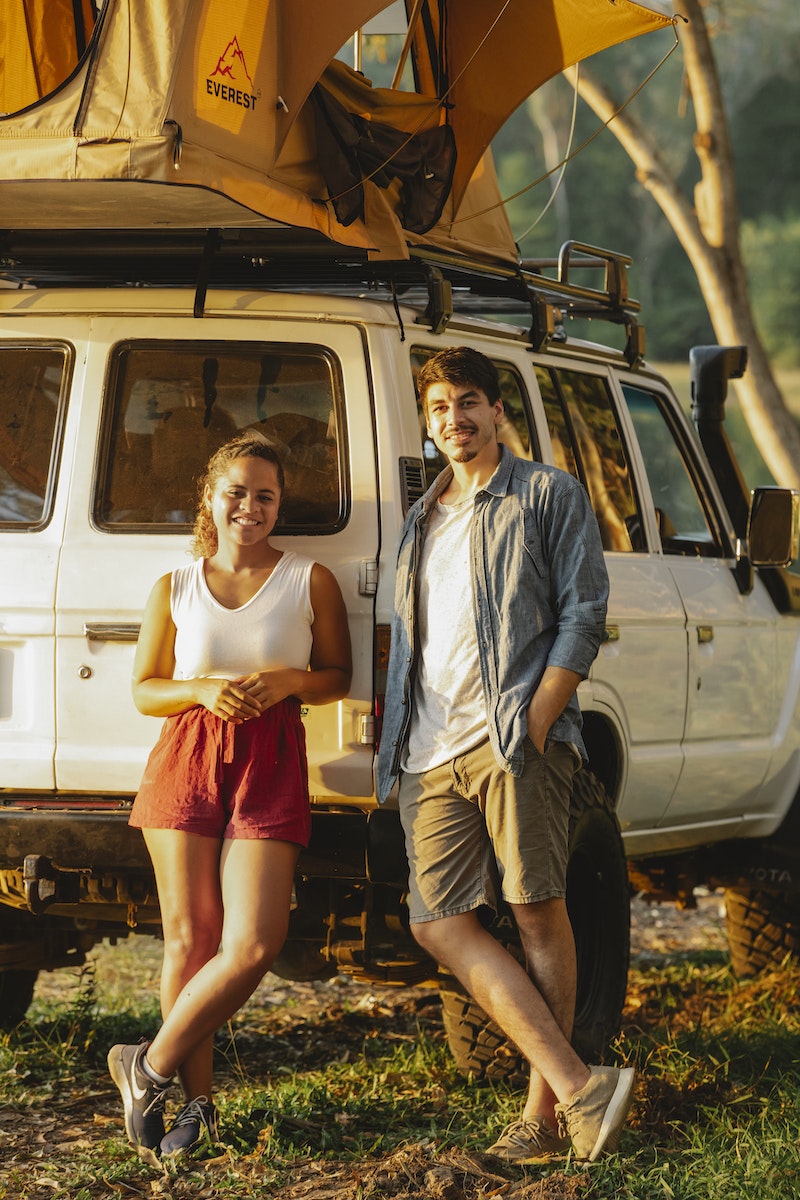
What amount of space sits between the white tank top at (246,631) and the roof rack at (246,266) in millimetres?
851

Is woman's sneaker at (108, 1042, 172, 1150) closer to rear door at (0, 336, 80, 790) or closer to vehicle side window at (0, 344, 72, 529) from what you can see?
rear door at (0, 336, 80, 790)

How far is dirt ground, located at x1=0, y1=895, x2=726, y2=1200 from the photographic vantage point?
12.4 ft

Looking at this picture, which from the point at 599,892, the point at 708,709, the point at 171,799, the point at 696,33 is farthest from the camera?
the point at 696,33

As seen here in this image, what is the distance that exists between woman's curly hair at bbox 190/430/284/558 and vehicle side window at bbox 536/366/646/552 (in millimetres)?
1255

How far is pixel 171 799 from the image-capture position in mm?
4188

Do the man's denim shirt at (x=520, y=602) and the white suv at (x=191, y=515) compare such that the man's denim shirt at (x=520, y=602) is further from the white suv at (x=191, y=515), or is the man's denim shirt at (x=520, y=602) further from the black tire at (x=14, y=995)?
the black tire at (x=14, y=995)

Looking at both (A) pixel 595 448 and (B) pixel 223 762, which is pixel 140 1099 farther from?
(A) pixel 595 448

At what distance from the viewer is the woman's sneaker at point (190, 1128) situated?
4.09m

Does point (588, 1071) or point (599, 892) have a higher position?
point (599, 892)

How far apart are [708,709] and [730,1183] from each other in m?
2.20

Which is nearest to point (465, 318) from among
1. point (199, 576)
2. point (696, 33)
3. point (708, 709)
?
point (199, 576)

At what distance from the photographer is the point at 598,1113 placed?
3.92 metres

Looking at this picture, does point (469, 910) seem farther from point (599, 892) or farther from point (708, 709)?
point (708, 709)

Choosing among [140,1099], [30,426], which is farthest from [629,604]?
[140,1099]
